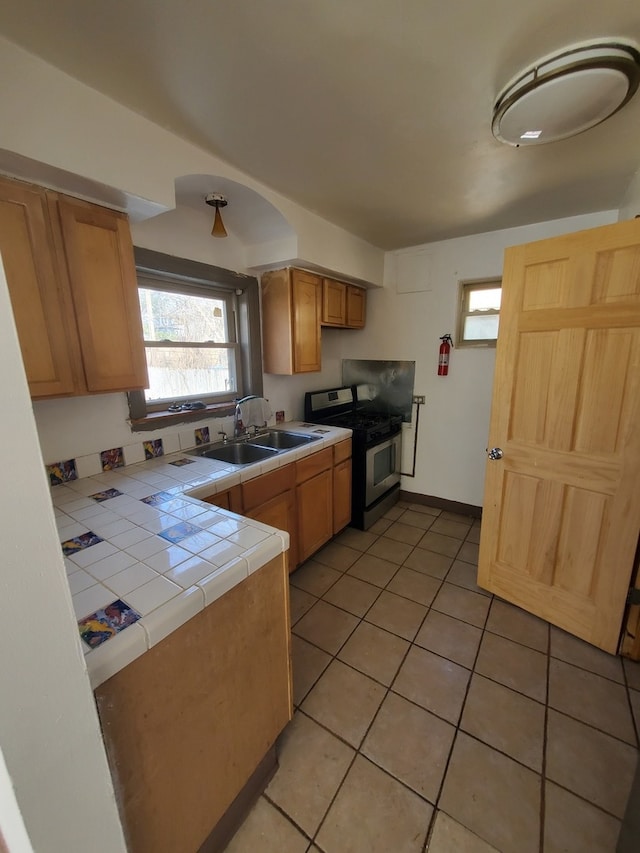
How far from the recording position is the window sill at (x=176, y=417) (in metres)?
1.95

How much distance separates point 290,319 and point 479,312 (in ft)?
5.23

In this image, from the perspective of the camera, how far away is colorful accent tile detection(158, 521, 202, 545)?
1158 mm

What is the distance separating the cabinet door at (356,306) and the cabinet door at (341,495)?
52.0 inches

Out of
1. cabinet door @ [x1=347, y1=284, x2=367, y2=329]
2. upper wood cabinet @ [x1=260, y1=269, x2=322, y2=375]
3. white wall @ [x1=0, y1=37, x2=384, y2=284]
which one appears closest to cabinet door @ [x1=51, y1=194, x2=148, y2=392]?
white wall @ [x1=0, y1=37, x2=384, y2=284]

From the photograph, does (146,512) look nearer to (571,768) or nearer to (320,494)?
(320,494)

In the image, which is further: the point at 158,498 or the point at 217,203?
the point at 217,203

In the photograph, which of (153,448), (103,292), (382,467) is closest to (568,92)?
(103,292)

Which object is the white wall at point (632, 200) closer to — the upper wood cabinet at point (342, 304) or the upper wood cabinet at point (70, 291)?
the upper wood cabinet at point (342, 304)

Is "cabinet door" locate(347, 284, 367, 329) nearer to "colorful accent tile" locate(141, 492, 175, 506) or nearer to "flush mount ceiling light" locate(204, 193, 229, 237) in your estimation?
"flush mount ceiling light" locate(204, 193, 229, 237)

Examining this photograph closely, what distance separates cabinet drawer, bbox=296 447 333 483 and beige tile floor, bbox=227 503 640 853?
0.74 metres

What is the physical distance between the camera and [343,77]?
1.17 metres

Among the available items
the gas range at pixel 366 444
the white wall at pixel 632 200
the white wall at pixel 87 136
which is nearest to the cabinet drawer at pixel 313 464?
the gas range at pixel 366 444

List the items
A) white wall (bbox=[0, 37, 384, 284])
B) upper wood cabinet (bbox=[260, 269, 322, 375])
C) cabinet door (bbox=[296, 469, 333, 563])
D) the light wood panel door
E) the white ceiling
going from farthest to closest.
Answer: upper wood cabinet (bbox=[260, 269, 322, 375]), cabinet door (bbox=[296, 469, 333, 563]), the light wood panel door, white wall (bbox=[0, 37, 384, 284]), the white ceiling

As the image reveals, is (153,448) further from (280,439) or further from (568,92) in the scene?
(568,92)
